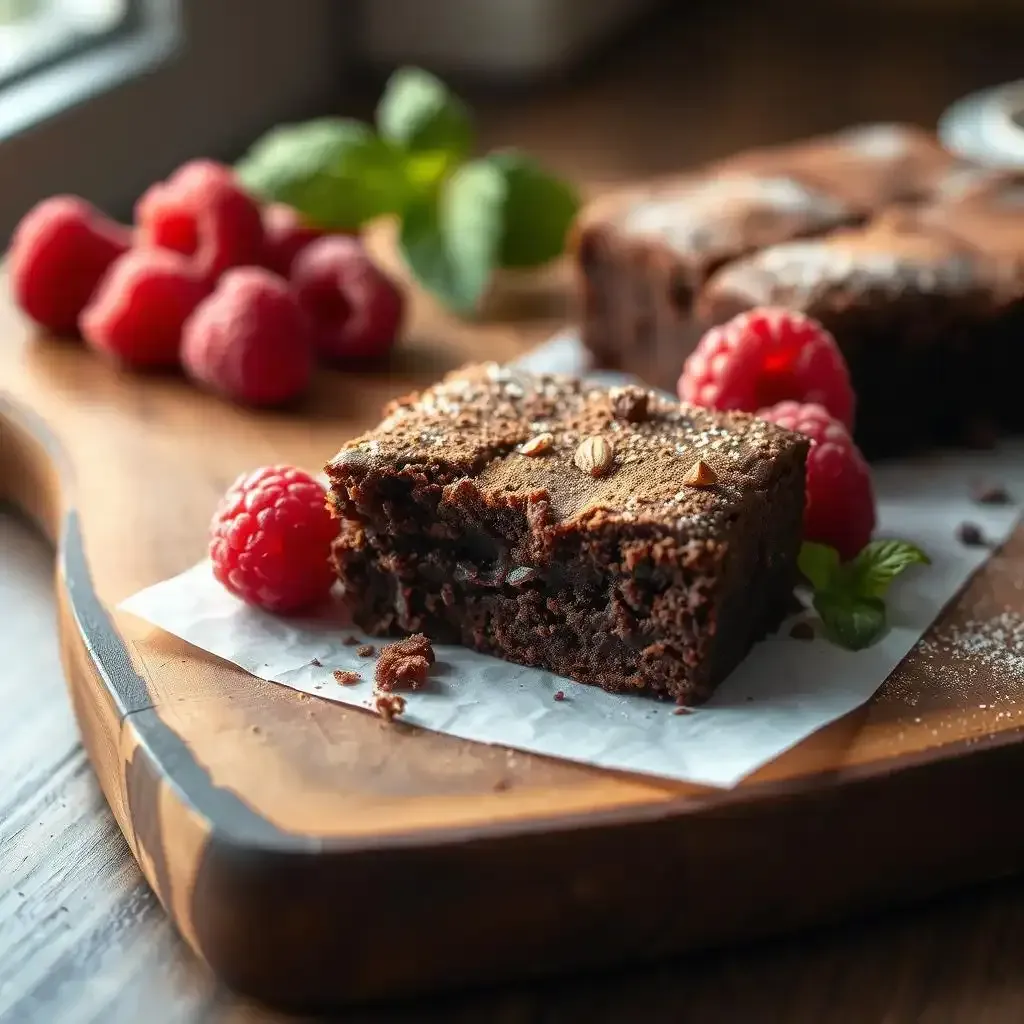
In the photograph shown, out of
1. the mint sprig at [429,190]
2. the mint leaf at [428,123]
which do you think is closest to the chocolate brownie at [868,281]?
the mint sprig at [429,190]

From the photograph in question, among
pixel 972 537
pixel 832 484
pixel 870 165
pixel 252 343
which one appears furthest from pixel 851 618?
pixel 870 165

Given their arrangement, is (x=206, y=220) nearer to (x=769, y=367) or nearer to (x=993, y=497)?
(x=769, y=367)

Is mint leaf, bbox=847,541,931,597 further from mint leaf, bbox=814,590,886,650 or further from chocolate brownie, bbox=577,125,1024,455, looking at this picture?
chocolate brownie, bbox=577,125,1024,455

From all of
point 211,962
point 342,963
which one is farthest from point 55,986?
point 342,963

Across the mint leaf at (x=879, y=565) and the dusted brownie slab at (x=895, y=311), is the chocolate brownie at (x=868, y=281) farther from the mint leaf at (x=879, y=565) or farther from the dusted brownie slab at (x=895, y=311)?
the mint leaf at (x=879, y=565)

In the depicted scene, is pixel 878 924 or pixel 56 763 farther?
pixel 56 763

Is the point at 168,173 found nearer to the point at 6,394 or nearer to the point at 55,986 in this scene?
the point at 6,394
